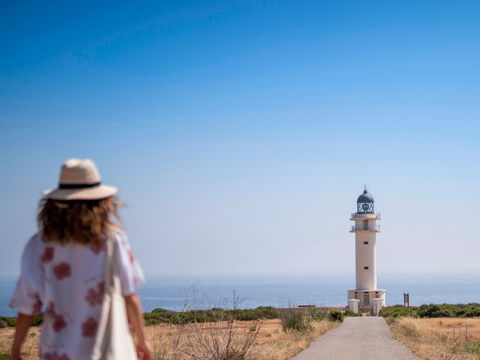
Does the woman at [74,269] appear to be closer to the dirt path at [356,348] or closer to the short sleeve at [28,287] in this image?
the short sleeve at [28,287]

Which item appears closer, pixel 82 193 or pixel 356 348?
pixel 82 193

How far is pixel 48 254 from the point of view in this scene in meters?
3.65

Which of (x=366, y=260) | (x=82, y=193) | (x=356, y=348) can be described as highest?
(x=366, y=260)

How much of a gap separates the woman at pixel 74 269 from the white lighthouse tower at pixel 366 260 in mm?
44613

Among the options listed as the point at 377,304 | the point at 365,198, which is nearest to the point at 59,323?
the point at 377,304

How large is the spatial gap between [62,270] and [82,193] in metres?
0.43

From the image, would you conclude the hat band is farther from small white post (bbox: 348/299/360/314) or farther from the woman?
small white post (bbox: 348/299/360/314)

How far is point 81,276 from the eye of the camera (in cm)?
359

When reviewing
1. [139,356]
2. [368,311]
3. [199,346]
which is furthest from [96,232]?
[368,311]

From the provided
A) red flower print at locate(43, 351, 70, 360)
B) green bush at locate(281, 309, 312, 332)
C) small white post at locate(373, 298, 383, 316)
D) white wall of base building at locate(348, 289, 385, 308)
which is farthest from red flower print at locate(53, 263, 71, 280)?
white wall of base building at locate(348, 289, 385, 308)

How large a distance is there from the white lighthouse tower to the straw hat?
44.6 meters

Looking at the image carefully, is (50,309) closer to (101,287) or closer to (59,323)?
(59,323)

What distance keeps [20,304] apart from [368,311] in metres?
45.0

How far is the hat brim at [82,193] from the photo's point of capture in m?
3.65
